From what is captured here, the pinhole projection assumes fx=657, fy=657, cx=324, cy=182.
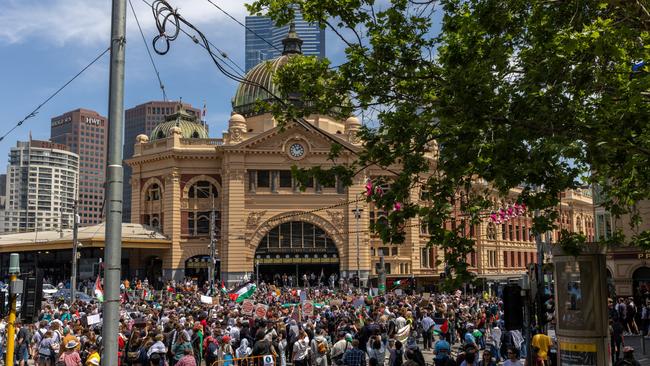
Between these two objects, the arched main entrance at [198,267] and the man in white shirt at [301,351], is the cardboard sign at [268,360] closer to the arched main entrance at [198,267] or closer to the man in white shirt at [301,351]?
the man in white shirt at [301,351]

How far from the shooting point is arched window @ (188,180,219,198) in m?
63.5

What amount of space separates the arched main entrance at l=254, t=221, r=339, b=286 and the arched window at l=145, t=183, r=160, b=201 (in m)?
11.9

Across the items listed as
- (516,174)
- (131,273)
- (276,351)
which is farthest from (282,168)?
(516,174)

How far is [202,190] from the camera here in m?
63.7

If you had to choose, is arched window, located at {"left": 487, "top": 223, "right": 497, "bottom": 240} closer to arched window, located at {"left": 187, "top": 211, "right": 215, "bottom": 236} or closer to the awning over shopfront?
arched window, located at {"left": 187, "top": 211, "right": 215, "bottom": 236}

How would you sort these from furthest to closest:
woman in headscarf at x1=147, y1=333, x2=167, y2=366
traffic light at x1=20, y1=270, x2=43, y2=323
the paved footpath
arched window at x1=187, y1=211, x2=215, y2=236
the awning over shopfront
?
arched window at x1=187, y1=211, x2=215, y2=236 → the awning over shopfront → the paved footpath → woman in headscarf at x1=147, y1=333, x2=167, y2=366 → traffic light at x1=20, y1=270, x2=43, y2=323

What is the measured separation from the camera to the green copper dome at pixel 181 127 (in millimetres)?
69562

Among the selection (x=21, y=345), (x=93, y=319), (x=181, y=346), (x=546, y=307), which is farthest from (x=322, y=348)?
(x=93, y=319)

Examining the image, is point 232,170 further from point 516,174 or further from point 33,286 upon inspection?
point 516,174

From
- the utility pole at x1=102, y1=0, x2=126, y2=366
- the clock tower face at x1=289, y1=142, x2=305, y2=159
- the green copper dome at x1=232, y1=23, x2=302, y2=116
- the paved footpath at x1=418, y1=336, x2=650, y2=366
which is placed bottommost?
the paved footpath at x1=418, y1=336, x2=650, y2=366

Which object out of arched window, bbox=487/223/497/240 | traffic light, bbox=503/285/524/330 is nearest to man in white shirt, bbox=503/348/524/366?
traffic light, bbox=503/285/524/330

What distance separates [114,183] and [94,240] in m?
51.6

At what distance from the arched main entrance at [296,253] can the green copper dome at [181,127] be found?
52.0 ft

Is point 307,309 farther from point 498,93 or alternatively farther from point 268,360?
point 498,93
